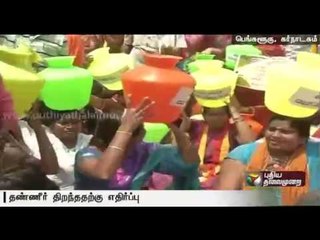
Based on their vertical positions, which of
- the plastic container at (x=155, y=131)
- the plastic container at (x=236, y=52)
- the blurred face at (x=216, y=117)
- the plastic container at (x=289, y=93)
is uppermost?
the plastic container at (x=236, y=52)

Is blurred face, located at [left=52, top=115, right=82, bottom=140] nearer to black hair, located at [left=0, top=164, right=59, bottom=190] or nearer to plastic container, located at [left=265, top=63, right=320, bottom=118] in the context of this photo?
black hair, located at [left=0, top=164, right=59, bottom=190]

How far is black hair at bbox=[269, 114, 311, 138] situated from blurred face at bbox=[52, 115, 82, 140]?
0.69m

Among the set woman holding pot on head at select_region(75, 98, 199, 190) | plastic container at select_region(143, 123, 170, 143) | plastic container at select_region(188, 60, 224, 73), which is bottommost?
woman holding pot on head at select_region(75, 98, 199, 190)

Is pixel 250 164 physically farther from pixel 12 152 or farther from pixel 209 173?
pixel 12 152

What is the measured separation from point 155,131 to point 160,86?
17 centimetres

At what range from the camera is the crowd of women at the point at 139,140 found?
4.02m

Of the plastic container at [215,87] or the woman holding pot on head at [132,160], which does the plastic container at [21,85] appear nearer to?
the woman holding pot on head at [132,160]

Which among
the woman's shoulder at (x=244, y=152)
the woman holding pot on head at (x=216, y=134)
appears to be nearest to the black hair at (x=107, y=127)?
the woman holding pot on head at (x=216, y=134)

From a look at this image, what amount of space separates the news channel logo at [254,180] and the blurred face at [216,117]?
21 centimetres

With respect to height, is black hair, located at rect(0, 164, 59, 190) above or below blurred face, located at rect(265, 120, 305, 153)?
below

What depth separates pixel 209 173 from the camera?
4.05 meters

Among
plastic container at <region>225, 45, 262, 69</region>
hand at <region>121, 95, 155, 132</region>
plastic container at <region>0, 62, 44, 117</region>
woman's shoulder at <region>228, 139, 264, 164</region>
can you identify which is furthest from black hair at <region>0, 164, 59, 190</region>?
plastic container at <region>225, 45, 262, 69</region>

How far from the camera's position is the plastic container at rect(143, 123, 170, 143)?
13.2ft

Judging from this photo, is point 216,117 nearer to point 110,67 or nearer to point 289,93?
point 289,93
